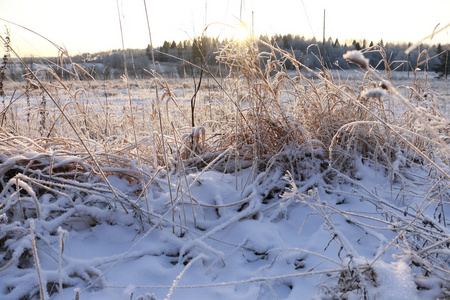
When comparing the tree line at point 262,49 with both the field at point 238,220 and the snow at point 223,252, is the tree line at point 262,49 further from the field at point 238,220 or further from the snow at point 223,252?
the snow at point 223,252

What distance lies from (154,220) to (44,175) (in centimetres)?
49

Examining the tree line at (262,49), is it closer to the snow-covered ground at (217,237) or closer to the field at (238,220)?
the field at (238,220)

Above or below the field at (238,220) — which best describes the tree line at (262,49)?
above

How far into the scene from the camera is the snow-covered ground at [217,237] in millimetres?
908

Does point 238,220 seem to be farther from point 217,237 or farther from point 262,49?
point 262,49

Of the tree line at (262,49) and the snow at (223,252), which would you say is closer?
the snow at (223,252)

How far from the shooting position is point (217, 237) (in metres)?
1.34

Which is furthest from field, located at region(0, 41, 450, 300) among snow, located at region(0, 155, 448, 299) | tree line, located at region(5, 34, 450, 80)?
tree line, located at region(5, 34, 450, 80)

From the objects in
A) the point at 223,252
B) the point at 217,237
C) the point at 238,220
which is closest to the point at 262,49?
the point at 238,220

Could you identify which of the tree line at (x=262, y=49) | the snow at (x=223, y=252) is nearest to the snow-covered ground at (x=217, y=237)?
the snow at (x=223, y=252)

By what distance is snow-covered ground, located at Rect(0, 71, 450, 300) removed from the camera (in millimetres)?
908

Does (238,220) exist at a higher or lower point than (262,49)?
lower

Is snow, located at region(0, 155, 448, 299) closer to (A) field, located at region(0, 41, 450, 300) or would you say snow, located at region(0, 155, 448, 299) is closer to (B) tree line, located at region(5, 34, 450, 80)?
(A) field, located at region(0, 41, 450, 300)

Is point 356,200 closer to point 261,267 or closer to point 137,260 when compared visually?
point 261,267
